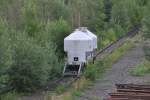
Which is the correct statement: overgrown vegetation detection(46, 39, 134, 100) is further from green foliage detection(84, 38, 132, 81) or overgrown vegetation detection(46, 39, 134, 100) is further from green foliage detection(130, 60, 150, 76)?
green foliage detection(130, 60, 150, 76)

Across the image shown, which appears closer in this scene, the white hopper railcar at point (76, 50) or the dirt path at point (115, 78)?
the dirt path at point (115, 78)

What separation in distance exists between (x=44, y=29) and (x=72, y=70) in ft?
34.0

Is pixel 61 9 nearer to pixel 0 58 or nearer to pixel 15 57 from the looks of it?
pixel 15 57

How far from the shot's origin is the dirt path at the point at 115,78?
20500 mm

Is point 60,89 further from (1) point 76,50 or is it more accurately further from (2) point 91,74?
(1) point 76,50

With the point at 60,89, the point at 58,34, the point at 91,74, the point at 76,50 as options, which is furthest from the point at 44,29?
the point at 60,89

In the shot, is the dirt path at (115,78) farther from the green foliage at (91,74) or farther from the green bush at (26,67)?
the green bush at (26,67)

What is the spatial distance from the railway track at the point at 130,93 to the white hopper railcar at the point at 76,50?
7.89 metres

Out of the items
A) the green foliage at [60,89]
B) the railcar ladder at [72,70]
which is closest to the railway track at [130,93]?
the green foliage at [60,89]

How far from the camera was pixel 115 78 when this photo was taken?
24.7 metres

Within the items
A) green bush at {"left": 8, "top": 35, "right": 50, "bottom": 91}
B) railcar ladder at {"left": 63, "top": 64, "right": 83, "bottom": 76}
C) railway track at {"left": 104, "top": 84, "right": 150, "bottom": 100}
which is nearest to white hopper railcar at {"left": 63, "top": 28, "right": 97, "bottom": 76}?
railcar ladder at {"left": 63, "top": 64, "right": 83, "bottom": 76}

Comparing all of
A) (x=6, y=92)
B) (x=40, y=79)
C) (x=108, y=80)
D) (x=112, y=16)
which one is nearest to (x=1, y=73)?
(x=6, y=92)

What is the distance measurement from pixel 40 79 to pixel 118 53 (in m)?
13.9

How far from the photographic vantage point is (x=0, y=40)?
57.8 ft
